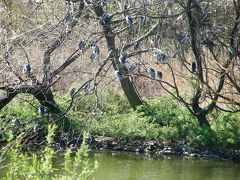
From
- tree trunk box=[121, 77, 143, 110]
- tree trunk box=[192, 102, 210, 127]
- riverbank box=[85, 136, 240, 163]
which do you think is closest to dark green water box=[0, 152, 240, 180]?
riverbank box=[85, 136, 240, 163]

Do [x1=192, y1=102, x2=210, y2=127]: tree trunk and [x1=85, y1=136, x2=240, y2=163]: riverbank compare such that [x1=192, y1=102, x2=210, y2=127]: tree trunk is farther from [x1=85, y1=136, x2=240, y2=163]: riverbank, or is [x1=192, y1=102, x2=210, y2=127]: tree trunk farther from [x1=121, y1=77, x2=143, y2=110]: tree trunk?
[x1=121, y1=77, x2=143, y2=110]: tree trunk

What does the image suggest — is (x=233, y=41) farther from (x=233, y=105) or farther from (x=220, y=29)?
(x=233, y=105)

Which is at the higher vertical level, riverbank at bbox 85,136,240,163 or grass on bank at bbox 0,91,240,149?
grass on bank at bbox 0,91,240,149

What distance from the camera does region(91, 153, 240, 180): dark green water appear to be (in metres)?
9.05

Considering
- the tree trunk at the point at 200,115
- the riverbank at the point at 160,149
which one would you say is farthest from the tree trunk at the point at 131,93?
the tree trunk at the point at 200,115

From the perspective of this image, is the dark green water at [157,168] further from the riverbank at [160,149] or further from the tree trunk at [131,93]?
the tree trunk at [131,93]

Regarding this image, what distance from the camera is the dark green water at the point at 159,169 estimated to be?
356 inches

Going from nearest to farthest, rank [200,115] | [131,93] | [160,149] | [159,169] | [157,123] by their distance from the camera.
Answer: [159,169]
[200,115]
[160,149]
[157,123]
[131,93]

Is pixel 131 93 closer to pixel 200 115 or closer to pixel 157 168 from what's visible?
pixel 200 115

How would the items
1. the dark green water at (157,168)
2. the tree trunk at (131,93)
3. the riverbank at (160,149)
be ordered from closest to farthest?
the dark green water at (157,168), the riverbank at (160,149), the tree trunk at (131,93)

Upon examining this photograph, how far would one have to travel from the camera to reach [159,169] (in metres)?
9.40

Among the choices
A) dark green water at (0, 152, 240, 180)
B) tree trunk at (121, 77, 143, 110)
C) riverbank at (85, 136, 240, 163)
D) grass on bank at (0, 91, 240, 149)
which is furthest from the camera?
tree trunk at (121, 77, 143, 110)

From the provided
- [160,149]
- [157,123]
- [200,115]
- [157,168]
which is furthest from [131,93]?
[157,168]

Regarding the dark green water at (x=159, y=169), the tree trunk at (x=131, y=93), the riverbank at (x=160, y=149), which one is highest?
the tree trunk at (x=131, y=93)
